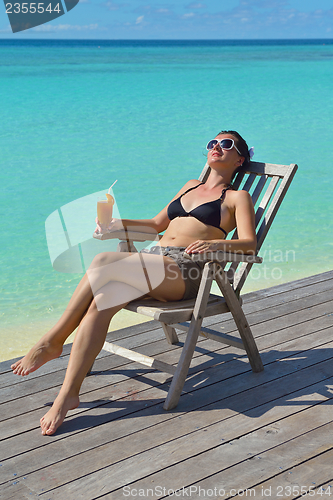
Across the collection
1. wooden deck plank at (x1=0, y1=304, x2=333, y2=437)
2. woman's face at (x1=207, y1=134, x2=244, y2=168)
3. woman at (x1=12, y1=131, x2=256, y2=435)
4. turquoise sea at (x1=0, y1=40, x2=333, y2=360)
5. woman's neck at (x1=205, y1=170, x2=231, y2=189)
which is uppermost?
woman's face at (x1=207, y1=134, x2=244, y2=168)

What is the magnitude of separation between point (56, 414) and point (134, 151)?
41.3 feet

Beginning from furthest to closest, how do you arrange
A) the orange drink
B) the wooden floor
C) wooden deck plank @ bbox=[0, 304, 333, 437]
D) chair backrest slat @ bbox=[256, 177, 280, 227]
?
chair backrest slat @ bbox=[256, 177, 280, 227], the orange drink, wooden deck plank @ bbox=[0, 304, 333, 437], the wooden floor

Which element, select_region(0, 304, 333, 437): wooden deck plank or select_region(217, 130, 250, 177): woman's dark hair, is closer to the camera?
select_region(0, 304, 333, 437): wooden deck plank

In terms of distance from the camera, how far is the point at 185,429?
2322 mm

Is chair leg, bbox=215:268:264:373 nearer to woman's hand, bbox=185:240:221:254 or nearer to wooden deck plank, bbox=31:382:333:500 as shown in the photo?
woman's hand, bbox=185:240:221:254

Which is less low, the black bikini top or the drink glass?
the drink glass

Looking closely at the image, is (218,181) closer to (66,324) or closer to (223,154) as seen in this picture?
(223,154)

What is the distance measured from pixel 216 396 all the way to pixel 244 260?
2.23 ft

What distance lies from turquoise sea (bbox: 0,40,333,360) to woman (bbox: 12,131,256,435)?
0.41 metres

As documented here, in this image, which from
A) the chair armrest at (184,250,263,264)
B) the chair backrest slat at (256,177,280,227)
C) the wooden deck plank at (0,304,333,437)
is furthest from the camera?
the chair backrest slat at (256,177,280,227)

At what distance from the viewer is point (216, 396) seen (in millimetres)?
2605

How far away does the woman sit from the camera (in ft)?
7.77

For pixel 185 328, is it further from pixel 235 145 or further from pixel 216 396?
pixel 235 145

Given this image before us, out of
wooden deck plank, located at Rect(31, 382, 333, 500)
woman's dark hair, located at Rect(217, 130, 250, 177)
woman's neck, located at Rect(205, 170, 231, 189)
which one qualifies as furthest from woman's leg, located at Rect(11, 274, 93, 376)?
woman's dark hair, located at Rect(217, 130, 250, 177)
